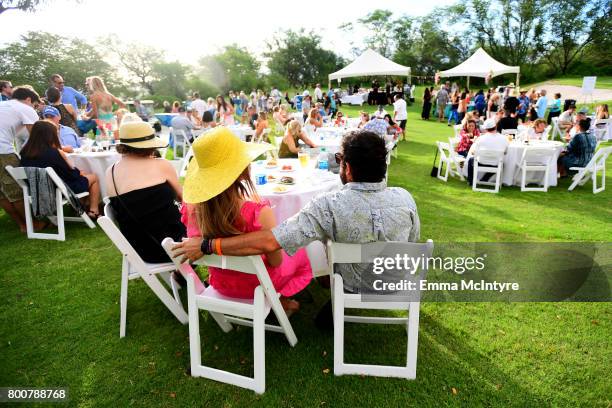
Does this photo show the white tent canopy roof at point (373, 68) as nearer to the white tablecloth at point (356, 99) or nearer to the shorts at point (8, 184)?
the white tablecloth at point (356, 99)

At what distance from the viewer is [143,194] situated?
2.62m

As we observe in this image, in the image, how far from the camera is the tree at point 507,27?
41.0 m

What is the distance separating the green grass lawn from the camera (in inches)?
80.7

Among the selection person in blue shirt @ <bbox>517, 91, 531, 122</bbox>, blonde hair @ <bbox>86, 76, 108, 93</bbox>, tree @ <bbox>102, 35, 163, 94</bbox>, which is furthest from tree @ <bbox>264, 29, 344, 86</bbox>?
blonde hair @ <bbox>86, 76, 108, 93</bbox>

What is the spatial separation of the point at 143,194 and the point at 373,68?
653 inches

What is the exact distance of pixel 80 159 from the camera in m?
5.18

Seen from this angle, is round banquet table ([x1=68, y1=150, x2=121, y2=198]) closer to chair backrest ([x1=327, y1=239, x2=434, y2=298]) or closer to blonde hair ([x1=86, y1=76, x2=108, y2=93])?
blonde hair ([x1=86, y1=76, x2=108, y2=93])

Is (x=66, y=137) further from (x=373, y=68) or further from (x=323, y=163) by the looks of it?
(x=373, y=68)

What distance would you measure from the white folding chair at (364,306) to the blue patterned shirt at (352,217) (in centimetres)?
8

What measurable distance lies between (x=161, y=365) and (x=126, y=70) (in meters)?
52.2

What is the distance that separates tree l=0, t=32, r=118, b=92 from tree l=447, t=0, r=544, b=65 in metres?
44.5

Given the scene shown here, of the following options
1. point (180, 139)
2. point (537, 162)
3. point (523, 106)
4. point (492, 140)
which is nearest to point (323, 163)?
point (492, 140)

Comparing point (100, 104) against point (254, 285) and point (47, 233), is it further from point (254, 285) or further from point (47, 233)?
point (254, 285)

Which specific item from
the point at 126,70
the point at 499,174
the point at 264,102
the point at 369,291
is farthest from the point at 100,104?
the point at 126,70
